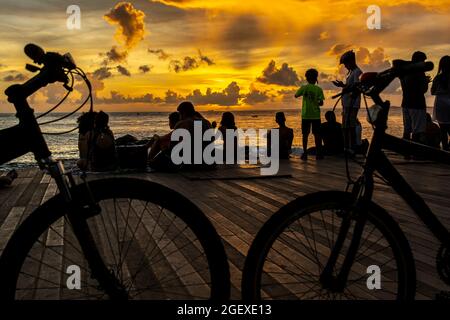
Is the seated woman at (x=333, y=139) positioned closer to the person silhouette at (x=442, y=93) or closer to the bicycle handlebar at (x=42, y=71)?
the person silhouette at (x=442, y=93)

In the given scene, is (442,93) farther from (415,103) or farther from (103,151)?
(103,151)

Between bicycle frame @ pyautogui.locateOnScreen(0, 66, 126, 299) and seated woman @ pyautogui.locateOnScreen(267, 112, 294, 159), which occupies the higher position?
bicycle frame @ pyautogui.locateOnScreen(0, 66, 126, 299)

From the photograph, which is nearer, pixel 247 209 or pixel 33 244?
pixel 33 244

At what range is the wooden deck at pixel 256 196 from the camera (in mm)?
5152

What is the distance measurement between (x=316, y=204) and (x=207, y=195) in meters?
5.90

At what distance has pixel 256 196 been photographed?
27.7ft

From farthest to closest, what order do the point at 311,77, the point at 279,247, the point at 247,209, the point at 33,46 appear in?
the point at 311,77 < the point at 247,209 < the point at 279,247 < the point at 33,46

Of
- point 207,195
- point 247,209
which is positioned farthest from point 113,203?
point 207,195

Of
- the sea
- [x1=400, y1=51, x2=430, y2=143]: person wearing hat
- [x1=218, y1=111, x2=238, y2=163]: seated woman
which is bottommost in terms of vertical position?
the sea

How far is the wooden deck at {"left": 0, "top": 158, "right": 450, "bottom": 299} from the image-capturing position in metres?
5.15

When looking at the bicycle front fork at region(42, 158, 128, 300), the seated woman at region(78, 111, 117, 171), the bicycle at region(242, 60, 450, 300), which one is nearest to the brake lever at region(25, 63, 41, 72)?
the bicycle front fork at region(42, 158, 128, 300)

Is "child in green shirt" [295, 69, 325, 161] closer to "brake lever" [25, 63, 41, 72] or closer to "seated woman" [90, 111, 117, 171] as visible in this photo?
"seated woman" [90, 111, 117, 171]
